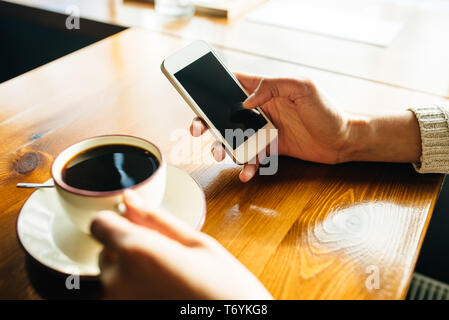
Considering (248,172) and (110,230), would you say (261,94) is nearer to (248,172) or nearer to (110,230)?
(248,172)

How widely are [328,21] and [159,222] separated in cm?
111

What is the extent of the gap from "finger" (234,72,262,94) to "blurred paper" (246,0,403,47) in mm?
544

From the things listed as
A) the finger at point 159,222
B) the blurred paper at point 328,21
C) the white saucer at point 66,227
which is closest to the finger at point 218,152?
the white saucer at point 66,227

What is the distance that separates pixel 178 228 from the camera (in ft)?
1.44

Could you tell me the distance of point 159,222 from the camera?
44cm

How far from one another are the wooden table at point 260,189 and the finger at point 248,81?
0.13m

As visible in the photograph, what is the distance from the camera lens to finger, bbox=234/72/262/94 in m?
0.79

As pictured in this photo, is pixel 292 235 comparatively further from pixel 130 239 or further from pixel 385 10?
pixel 385 10

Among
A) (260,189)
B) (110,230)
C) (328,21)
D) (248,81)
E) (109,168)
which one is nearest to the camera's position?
(110,230)

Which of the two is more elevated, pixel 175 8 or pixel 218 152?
pixel 175 8

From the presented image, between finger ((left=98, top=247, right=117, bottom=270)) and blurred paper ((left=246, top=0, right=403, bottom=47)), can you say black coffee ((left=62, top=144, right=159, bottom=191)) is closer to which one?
finger ((left=98, top=247, right=117, bottom=270))

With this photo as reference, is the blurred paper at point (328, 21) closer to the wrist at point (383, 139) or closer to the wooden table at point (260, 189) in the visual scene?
the wooden table at point (260, 189)

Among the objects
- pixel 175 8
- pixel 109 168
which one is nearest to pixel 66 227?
pixel 109 168
